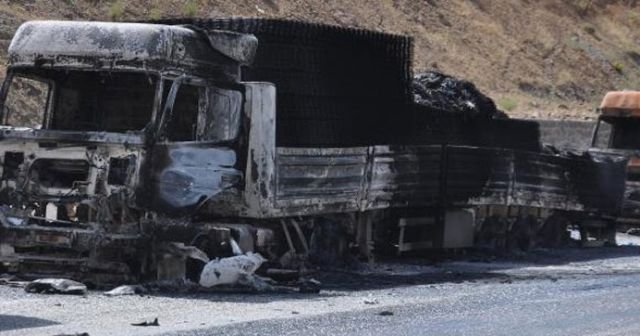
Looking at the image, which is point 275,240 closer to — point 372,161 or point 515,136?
point 372,161

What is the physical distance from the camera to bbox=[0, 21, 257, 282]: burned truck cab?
13219 millimetres

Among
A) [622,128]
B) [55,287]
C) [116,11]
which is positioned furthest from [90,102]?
[116,11]

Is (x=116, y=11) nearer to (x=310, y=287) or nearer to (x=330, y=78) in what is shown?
(x=330, y=78)

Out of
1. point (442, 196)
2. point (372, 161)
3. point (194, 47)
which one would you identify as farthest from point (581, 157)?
point (194, 47)

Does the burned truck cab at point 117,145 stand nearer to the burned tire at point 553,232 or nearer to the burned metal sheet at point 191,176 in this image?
the burned metal sheet at point 191,176

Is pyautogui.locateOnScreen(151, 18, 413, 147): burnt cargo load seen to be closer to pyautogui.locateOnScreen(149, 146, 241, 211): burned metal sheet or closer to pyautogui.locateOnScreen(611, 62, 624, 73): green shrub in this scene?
pyautogui.locateOnScreen(149, 146, 241, 211): burned metal sheet

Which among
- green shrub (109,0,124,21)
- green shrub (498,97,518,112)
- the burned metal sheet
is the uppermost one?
green shrub (109,0,124,21)

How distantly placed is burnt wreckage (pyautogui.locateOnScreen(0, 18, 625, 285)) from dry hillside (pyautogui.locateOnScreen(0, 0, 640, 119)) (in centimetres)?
1717

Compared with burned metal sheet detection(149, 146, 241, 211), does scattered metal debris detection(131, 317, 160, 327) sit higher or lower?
lower

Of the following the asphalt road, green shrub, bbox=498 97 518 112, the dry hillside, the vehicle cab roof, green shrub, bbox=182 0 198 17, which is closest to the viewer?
the asphalt road

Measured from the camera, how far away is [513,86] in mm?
49375

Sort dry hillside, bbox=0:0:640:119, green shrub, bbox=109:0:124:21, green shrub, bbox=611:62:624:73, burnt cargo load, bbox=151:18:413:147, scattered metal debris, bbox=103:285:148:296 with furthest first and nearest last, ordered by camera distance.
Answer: green shrub, bbox=611:62:624:73
dry hillside, bbox=0:0:640:119
green shrub, bbox=109:0:124:21
burnt cargo load, bbox=151:18:413:147
scattered metal debris, bbox=103:285:148:296

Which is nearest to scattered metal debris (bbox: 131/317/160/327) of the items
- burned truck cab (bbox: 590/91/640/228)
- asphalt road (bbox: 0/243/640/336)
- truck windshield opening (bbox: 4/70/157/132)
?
asphalt road (bbox: 0/243/640/336)

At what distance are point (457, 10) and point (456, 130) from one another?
31910 mm
